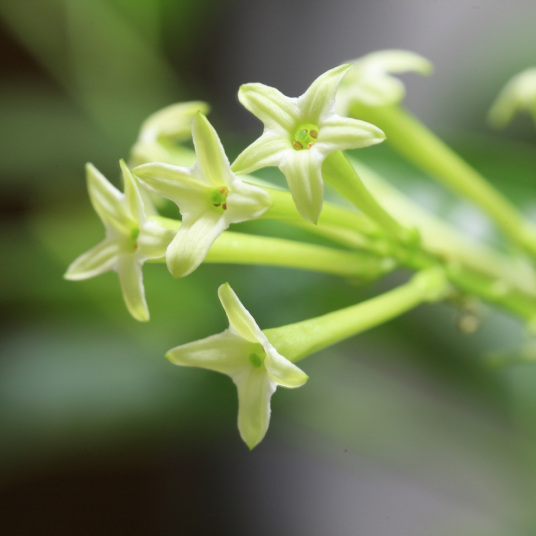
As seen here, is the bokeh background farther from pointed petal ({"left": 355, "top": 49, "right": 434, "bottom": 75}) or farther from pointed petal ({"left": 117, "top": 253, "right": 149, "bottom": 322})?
pointed petal ({"left": 117, "top": 253, "right": 149, "bottom": 322})

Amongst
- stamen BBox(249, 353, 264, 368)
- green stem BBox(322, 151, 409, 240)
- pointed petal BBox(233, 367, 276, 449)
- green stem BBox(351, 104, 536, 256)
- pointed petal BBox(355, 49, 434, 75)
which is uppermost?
pointed petal BBox(355, 49, 434, 75)

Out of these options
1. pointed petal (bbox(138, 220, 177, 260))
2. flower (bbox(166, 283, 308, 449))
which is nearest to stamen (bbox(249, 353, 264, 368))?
flower (bbox(166, 283, 308, 449))

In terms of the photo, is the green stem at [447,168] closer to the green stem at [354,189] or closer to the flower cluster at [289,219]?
the flower cluster at [289,219]

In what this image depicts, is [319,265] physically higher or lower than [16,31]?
lower

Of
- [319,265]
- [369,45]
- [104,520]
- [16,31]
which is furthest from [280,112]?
[16,31]

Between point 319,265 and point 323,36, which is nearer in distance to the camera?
point 319,265

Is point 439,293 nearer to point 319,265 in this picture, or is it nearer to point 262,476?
point 319,265
